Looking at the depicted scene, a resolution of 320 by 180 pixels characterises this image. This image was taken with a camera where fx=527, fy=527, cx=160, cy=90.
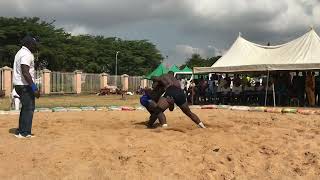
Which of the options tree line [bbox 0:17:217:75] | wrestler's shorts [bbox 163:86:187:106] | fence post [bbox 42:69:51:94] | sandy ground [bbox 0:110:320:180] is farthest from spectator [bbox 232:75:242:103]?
tree line [bbox 0:17:217:75]

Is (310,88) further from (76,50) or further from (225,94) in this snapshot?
(76,50)

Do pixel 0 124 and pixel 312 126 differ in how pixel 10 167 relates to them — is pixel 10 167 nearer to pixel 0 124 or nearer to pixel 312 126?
pixel 0 124

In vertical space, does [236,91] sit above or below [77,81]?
below

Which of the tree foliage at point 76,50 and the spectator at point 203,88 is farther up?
the tree foliage at point 76,50

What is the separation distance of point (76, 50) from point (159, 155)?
172ft

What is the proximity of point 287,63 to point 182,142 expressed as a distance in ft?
41.0

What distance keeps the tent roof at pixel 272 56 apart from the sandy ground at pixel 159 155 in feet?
33.5

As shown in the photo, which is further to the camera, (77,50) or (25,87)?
(77,50)

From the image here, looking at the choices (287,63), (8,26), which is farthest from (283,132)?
(8,26)

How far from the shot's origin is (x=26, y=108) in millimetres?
9344

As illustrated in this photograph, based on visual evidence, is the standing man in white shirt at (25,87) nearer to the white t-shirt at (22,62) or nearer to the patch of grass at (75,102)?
the white t-shirt at (22,62)

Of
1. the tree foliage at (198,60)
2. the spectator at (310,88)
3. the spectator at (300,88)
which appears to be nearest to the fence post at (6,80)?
the spectator at (300,88)

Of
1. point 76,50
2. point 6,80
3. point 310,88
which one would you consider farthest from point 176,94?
point 76,50

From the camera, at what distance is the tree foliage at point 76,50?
50969 mm
